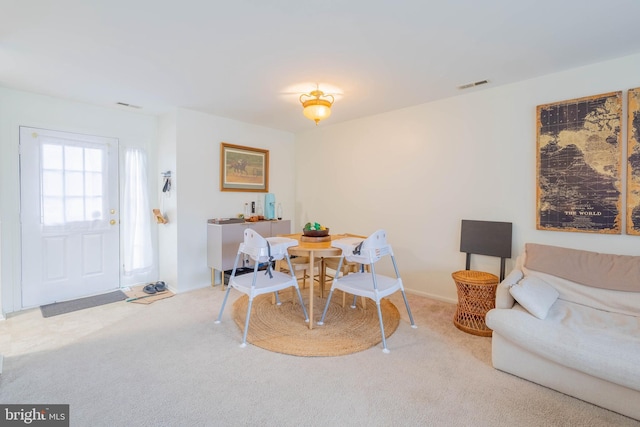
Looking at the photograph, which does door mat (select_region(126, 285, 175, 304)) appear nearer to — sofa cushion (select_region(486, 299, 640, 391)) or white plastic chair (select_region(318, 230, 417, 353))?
white plastic chair (select_region(318, 230, 417, 353))

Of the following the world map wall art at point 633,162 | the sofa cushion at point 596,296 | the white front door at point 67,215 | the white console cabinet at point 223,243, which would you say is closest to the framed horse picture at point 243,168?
the white console cabinet at point 223,243

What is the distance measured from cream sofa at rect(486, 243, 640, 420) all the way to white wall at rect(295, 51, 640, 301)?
334mm

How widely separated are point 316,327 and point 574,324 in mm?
1918

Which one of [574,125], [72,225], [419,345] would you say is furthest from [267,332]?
[574,125]

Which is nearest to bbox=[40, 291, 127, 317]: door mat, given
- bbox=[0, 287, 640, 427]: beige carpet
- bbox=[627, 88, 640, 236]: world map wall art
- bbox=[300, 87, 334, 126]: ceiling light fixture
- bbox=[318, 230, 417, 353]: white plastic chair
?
bbox=[0, 287, 640, 427]: beige carpet

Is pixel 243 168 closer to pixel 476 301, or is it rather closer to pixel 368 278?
pixel 368 278

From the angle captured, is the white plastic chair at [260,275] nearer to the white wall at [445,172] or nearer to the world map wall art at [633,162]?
the white wall at [445,172]

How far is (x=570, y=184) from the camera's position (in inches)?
105

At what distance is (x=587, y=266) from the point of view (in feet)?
7.91

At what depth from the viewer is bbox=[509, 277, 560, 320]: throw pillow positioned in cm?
208

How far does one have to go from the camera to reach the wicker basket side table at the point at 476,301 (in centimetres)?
267

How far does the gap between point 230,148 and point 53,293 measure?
2699 millimetres

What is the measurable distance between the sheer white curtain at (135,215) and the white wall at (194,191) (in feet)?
0.71

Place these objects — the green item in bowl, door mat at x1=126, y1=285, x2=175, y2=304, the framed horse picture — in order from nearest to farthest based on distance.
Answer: the green item in bowl, door mat at x1=126, y1=285, x2=175, y2=304, the framed horse picture
